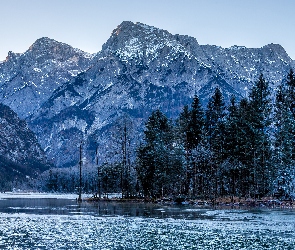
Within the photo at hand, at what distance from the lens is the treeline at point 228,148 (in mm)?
95938

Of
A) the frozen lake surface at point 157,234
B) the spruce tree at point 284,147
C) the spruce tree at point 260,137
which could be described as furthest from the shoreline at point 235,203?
the frozen lake surface at point 157,234

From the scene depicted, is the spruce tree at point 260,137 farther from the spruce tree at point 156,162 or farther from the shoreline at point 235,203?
the spruce tree at point 156,162

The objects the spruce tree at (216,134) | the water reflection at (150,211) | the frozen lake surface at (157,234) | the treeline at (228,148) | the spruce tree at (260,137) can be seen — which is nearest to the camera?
the frozen lake surface at (157,234)

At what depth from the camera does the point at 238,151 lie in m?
105

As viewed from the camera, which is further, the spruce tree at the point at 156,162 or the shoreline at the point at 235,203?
the spruce tree at the point at 156,162

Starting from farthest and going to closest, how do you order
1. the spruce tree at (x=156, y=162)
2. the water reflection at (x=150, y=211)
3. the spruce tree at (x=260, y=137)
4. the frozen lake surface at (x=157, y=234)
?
the spruce tree at (x=156, y=162) → the spruce tree at (x=260, y=137) → the water reflection at (x=150, y=211) → the frozen lake surface at (x=157, y=234)

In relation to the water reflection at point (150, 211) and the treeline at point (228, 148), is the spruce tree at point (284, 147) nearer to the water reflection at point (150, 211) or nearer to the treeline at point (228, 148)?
the treeline at point (228, 148)

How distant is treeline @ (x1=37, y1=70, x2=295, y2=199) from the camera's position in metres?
95.9

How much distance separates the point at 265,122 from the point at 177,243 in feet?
238

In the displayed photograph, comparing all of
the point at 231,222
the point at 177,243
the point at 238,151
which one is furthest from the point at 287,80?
the point at 177,243

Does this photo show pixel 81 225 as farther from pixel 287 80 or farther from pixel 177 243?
pixel 287 80

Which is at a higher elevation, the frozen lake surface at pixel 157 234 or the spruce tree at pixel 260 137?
the spruce tree at pixel 260 137

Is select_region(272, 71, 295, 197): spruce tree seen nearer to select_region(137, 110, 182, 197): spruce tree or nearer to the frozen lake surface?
select_region(137, 110, 182, 197): spruce tree

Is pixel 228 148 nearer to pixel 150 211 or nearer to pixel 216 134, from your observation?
pixel 216 134
